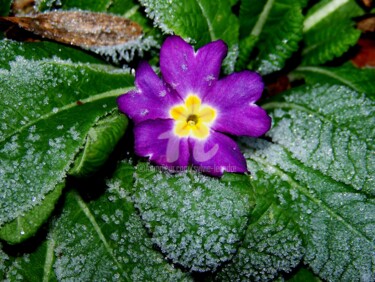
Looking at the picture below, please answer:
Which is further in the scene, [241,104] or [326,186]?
[326,186]

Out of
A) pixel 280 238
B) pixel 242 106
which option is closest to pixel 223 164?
pixel 242 106

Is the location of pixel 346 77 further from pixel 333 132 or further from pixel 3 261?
pixel 3 261

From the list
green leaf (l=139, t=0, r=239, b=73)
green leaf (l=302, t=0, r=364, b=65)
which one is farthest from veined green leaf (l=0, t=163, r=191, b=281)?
green leaf (l=302, t=0, r=364, b=65)

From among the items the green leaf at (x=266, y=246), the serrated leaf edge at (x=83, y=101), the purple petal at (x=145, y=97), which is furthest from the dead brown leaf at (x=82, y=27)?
the green leaf at (x=266, y=246)

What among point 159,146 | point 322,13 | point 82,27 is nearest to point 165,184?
point 159,146

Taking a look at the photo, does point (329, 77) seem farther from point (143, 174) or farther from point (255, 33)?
point (143, 174)

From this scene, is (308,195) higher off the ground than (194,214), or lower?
higher

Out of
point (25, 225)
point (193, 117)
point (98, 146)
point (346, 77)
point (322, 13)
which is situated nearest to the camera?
point (98, 146)

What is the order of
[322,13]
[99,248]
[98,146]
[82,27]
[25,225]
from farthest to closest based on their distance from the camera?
[322,13] < [82,27] < [99,248] < [25,225] < [98,146]
